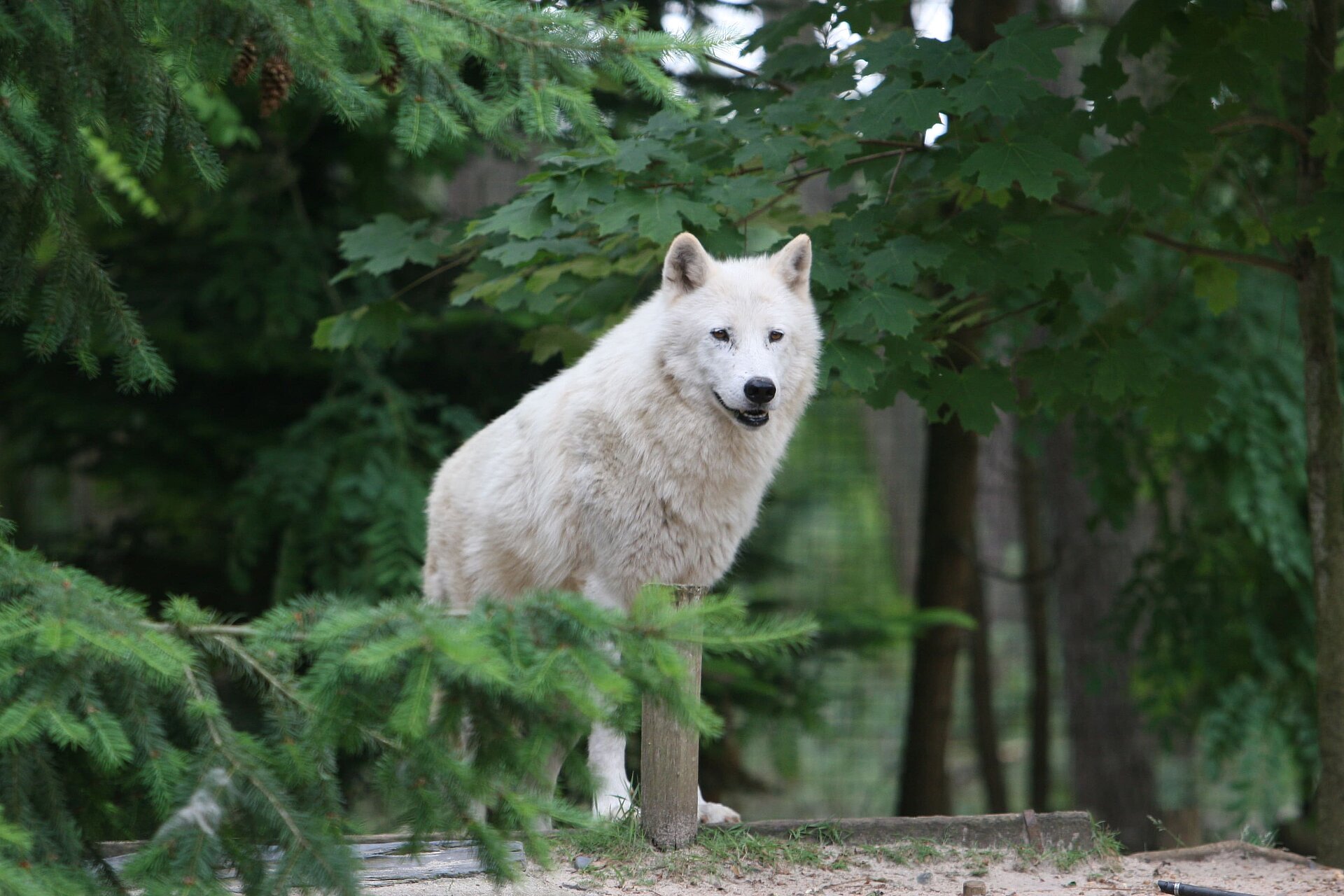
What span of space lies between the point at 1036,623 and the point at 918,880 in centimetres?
684

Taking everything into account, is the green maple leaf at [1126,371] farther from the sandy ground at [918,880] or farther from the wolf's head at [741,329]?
the sandy ground at [918,880]

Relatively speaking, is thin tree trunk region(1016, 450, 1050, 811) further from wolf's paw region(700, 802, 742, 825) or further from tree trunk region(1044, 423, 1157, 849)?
wolf's paw region(700, 802, 742, 825)

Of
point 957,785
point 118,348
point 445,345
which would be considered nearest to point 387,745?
point 118,348

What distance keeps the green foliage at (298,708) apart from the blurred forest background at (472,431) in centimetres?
277

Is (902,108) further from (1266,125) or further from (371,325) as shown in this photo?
(371,325)

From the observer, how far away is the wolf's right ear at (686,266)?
13.6 feet

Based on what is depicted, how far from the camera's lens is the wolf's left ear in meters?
4.18

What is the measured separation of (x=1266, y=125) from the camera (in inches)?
190

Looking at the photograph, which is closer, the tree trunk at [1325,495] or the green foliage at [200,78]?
the green foliage at [200,78]

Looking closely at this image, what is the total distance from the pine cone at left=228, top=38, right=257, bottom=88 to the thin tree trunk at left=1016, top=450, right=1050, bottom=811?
25.5 feet

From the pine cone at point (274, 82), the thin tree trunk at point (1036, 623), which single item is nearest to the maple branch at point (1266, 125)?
the pine cone at point (274, 82)

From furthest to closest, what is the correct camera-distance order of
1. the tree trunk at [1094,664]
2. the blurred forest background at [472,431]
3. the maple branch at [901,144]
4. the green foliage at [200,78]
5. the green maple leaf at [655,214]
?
the tree trunk at [1094,664]
the blurred forest background at [472,431]
the maple branch at [901,144]
the green maple leaf at [655,214]
the green foliage at [200,78]

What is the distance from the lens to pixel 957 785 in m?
14.5

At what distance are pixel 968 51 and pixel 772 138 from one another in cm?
72
